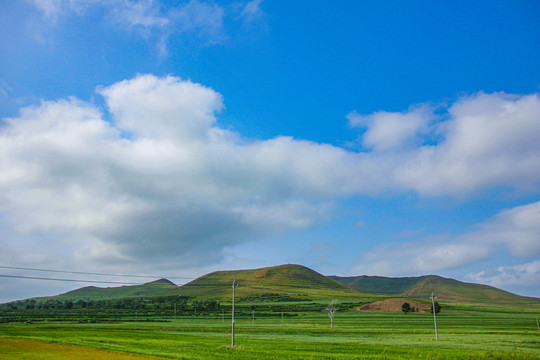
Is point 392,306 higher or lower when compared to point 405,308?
lower

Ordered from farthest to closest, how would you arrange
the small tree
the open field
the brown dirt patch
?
the brown dirt patch, the small tree, the open field

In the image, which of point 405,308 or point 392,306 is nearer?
point 405,308

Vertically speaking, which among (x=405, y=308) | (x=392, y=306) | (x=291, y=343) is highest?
(x=291, y=343)

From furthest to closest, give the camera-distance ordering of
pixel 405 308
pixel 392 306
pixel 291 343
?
pixel 392 306 → pixel 405 308 → pixel 291 343

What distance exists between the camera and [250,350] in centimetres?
4781

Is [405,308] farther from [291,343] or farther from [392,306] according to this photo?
[291,343]

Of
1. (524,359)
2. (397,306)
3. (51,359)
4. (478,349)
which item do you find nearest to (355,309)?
(397,306)

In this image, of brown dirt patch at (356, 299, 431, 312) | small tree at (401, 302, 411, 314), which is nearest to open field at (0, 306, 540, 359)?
small tree at (401, 302, 411, 314)

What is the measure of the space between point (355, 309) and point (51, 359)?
579 ft

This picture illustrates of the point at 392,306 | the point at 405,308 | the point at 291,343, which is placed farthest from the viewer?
the point at 392,306

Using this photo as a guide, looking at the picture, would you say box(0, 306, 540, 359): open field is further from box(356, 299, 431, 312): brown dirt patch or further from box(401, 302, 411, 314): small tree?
A: box(356, 299, 431, 312): brown dirt patch

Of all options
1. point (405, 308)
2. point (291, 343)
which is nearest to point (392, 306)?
point (405, 308)

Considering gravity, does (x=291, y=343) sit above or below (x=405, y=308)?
above

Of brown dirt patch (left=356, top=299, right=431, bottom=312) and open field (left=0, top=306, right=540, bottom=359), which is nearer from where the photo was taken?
open field (left=0, top=306, right=540, bottom=359)
